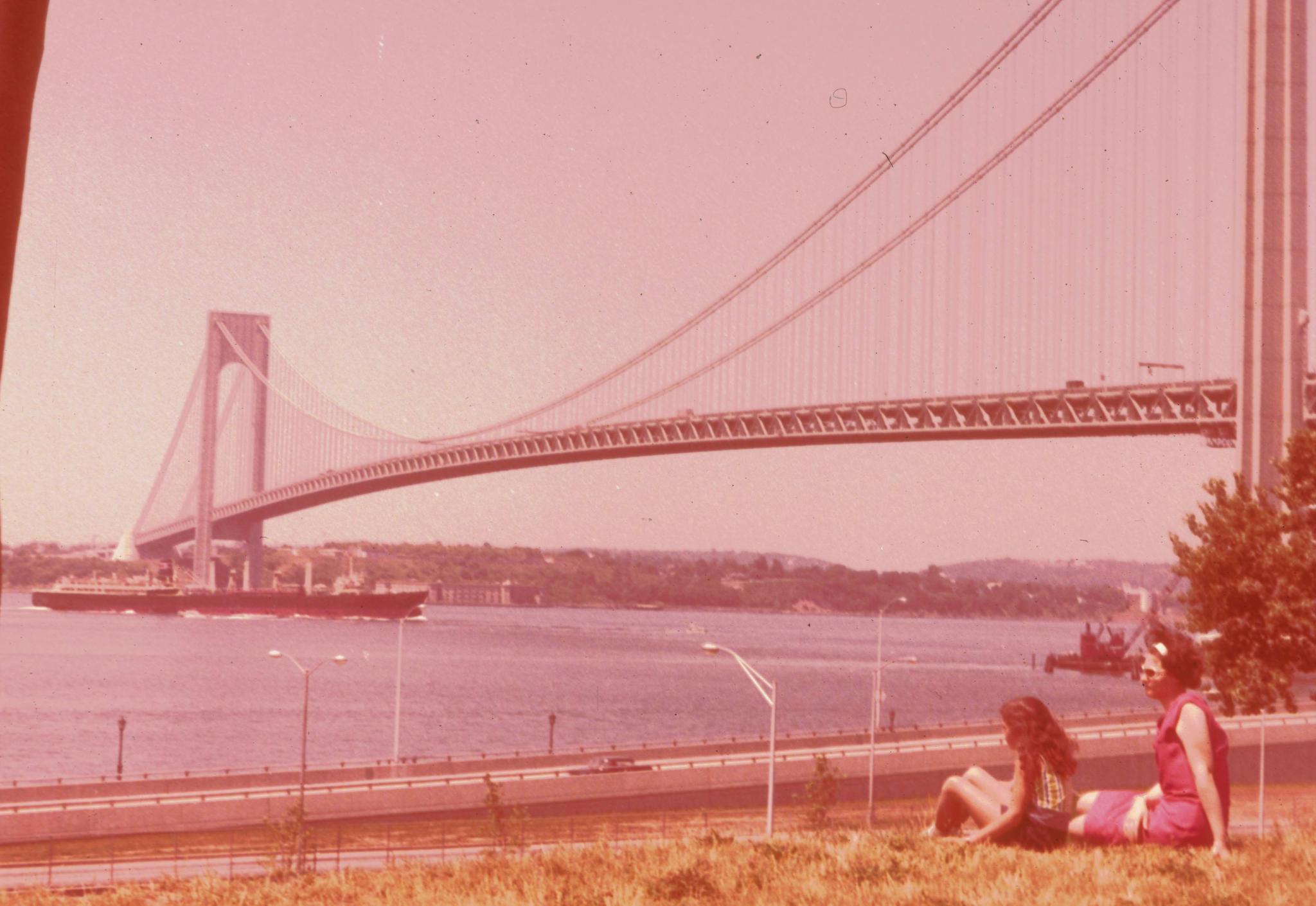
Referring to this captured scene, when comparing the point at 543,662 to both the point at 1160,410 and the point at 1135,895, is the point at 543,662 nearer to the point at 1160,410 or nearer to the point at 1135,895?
the point at 1160,410

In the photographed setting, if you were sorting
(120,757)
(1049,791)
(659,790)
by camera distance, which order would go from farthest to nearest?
(120,757) → (659,790) → (1049,791)

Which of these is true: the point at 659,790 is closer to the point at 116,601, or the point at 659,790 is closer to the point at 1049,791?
the point at 1049,791

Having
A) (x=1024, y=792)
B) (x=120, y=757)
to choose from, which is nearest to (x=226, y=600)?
(x=120, y=757)

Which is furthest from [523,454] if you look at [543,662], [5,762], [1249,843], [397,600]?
[397,600]

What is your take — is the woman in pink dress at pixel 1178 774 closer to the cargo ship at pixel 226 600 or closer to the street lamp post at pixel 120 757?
the street lamp post at pixel 120 757

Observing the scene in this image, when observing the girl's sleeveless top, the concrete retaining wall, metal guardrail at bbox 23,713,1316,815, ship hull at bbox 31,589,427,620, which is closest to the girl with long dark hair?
the girl's sleeveless top

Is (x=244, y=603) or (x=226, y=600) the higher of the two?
(x=226, y=600)

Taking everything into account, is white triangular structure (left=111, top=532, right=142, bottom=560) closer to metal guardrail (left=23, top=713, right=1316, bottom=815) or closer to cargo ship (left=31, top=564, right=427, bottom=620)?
cargo ship (left=31, top=564, right=427, bottom=620)
